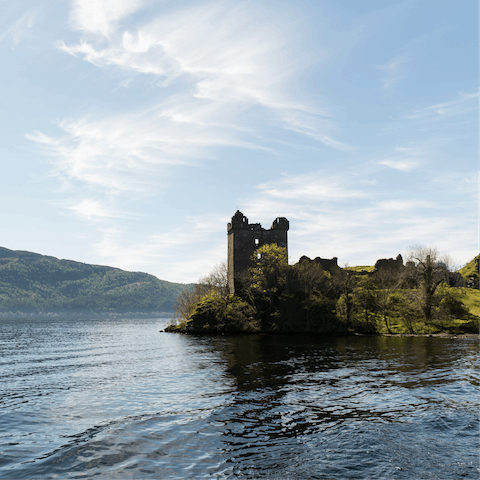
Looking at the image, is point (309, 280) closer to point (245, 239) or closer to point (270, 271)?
point (270, 271)

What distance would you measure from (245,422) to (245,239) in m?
64.0

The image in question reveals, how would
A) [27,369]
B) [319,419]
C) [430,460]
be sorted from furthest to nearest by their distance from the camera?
1. [27,369]
2. [319,419]
3. [430,460]

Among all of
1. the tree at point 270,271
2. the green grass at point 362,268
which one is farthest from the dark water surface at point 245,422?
the green grass at point 362,268

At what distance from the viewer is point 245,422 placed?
17.4 metres

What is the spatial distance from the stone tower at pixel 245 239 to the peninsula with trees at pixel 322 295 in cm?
20

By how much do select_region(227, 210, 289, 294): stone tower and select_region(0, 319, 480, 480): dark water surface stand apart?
47.5m

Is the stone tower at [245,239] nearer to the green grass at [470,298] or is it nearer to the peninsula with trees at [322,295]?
→ the peninsula with trees at [322,295]

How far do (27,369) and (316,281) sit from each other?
52.1m

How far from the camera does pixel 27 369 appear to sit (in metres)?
34.9

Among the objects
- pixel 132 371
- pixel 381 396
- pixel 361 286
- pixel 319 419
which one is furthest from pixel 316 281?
pixel 319 419

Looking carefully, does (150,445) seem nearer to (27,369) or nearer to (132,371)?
(132,371)

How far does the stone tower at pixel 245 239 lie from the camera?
263ft

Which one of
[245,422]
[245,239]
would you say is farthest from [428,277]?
[245,422]

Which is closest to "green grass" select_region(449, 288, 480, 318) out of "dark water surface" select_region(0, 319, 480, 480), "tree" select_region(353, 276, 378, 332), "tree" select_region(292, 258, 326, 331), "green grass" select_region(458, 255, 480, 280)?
"green grass" select_region(458, 255, 480, 280)
